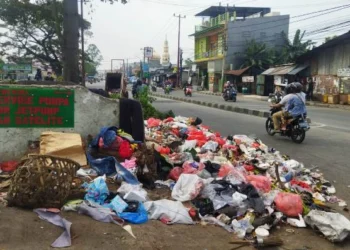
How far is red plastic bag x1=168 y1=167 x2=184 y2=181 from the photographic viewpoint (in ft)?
18.1

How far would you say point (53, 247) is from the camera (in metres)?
3.35

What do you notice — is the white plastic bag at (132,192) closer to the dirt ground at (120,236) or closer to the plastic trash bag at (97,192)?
the plastic trash bag at (97,192)

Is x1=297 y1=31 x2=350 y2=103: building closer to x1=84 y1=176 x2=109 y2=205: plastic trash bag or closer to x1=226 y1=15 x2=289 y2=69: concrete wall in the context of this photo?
x1=226 y1=15 x2=289 y2=69: concrete wall

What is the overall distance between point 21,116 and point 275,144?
20.1 feet

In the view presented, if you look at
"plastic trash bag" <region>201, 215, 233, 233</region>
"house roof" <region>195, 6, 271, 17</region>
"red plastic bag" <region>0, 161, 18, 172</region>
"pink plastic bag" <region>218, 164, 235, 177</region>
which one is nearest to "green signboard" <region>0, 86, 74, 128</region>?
"red plastic bag" <region>0, 161, 18, 172</region>

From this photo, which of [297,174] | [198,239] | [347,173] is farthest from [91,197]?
[347,173]

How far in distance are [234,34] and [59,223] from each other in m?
44.3

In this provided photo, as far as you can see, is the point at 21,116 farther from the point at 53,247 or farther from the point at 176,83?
the point at 176,83

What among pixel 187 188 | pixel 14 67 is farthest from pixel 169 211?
pixel 14 67

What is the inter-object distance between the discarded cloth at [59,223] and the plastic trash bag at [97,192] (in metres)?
Result: 0.57

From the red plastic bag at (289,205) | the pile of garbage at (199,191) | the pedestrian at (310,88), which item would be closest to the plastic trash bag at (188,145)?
the pile of garbage at (199,191)

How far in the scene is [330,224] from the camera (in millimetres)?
4133

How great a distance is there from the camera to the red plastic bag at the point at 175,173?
551 centimetres

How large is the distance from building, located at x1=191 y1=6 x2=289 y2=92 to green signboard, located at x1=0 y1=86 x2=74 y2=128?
3843cm
